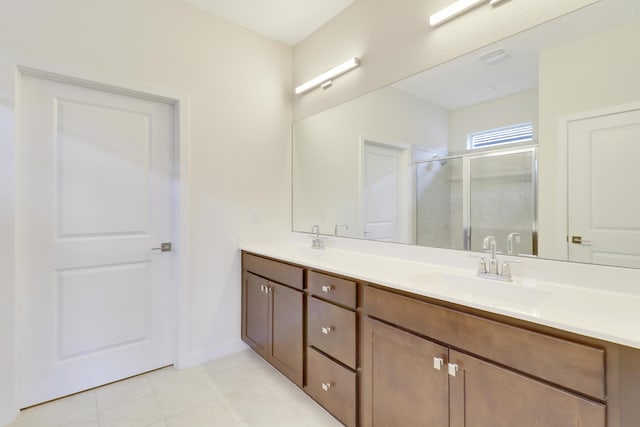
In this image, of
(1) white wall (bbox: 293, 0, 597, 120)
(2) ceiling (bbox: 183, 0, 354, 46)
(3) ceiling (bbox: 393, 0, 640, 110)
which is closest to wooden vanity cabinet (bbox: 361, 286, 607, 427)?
(3) ceiling (bbox: 393, 0, 640, 110)

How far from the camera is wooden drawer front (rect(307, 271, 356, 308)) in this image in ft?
5.10

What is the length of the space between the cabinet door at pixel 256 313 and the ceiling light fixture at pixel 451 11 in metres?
1.89

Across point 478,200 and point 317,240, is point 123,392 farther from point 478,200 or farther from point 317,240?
point 478,200

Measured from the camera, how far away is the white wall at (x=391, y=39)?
1467 mm

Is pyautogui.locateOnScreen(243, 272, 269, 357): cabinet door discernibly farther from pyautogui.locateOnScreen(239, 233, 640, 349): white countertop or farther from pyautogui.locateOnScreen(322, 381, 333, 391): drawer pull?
pyautogui.locateOnScreen(322, 381, 333, 391): drawer pull

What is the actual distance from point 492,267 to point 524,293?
0.57 ft

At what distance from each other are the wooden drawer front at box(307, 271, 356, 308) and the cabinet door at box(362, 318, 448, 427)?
0.49 feet

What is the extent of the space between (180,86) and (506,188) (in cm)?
218

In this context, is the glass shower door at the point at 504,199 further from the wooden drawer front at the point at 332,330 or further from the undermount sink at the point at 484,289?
the wooden drawer front at the point at 332,330

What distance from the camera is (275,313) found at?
6.91ft

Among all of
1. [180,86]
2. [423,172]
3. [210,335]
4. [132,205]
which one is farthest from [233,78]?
[210,335]

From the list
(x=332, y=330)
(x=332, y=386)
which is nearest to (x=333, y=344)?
(x=332, y=330)

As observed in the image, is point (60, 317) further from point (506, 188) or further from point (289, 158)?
point (506, 188)

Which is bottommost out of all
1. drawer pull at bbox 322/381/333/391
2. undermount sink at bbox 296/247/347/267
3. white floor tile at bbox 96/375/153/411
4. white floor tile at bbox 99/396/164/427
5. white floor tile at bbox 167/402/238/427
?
white floor tile at bbox 167/402/238/427
